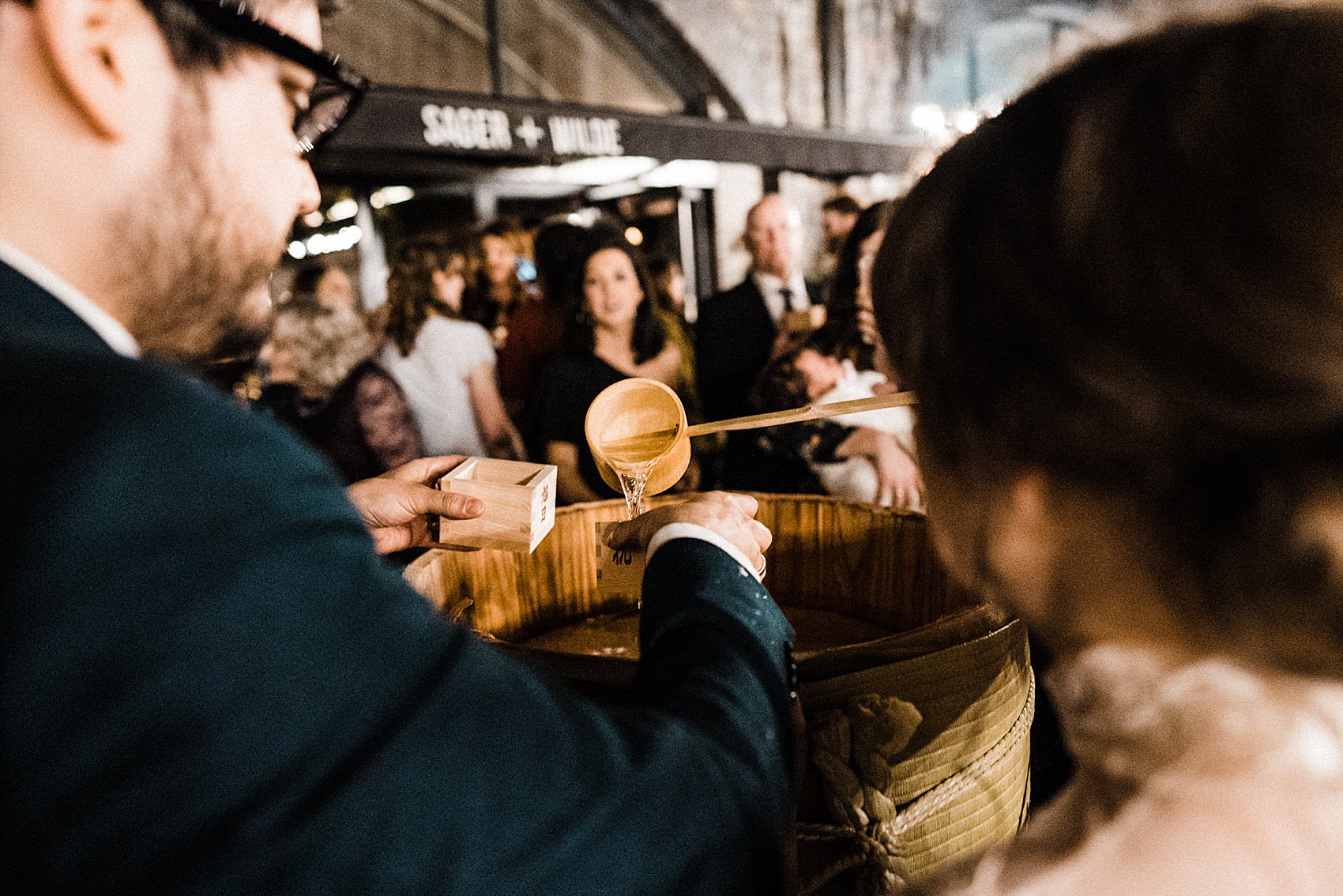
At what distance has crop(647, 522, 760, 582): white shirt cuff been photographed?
95cm

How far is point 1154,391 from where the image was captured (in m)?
0.53

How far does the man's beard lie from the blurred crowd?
1.77m

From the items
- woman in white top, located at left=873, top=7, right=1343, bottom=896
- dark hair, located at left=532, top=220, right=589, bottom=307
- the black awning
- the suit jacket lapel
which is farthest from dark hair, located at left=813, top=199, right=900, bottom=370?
the suit jacket lapel

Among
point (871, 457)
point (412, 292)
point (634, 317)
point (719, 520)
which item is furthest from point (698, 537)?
point (412, 292)

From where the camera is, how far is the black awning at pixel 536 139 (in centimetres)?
322

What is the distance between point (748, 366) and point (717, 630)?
2497mm

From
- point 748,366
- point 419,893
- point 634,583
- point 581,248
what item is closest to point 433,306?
point 581,248

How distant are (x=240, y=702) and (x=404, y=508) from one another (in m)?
0.81

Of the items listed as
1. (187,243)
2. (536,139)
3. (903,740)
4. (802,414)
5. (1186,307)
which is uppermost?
(536,139)

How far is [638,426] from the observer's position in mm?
1665

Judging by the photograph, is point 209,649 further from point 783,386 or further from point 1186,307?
point 783,386

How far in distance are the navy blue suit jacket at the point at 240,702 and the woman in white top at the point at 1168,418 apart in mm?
316

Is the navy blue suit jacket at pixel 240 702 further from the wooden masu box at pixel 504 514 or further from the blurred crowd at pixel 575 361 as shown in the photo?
the blurred crowd at pixel 575 361

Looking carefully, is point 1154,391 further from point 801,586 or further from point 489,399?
point 489,399
